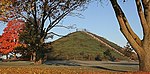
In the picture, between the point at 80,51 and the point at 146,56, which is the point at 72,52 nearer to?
the point at 80,51

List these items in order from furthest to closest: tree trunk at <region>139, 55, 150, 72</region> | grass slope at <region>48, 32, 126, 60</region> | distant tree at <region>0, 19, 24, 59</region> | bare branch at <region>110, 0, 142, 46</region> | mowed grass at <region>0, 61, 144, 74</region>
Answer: grass slope at <region>48, 32, 126, 60</region> < distant tree at <region>0, 19, 24, 59</region> < bare branch at <region>110, 0, 142, 46</region> < tree trunk at <region>139, 55, 150, 72</region> < mowed grass at <region>0, 61, 144, 74</region>

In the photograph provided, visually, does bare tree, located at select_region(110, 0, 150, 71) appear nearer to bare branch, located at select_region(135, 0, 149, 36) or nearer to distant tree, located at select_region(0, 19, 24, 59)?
bare branch, located at select_region(135, 0, 149, 36)

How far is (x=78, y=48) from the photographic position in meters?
79.9

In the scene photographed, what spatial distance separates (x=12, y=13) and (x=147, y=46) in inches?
753

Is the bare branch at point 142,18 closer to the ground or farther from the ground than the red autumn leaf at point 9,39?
closer to the ground

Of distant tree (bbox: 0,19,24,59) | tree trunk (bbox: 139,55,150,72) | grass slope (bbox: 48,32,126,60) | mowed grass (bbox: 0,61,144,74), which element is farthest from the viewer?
grass slope (bbox: 48,32,126,60)

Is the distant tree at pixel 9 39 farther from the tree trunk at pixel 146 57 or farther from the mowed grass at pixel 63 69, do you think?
the tree trunk at pixel 146 57

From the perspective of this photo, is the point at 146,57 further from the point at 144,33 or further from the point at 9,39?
the point at 9,39

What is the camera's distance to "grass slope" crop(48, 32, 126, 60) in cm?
7019

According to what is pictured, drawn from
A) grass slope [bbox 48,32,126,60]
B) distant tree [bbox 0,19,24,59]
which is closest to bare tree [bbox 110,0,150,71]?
distant tree [bbox 0,19,24,59]

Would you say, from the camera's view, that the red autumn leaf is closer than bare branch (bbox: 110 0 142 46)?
No

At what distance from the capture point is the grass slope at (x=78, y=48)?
70188 millimetres

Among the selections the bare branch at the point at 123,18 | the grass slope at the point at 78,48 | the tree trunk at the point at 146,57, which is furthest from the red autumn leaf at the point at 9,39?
the tree trunk at the point at 146,57

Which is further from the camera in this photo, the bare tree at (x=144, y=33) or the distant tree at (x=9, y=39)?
the distant tree at (x=9, y=39)
